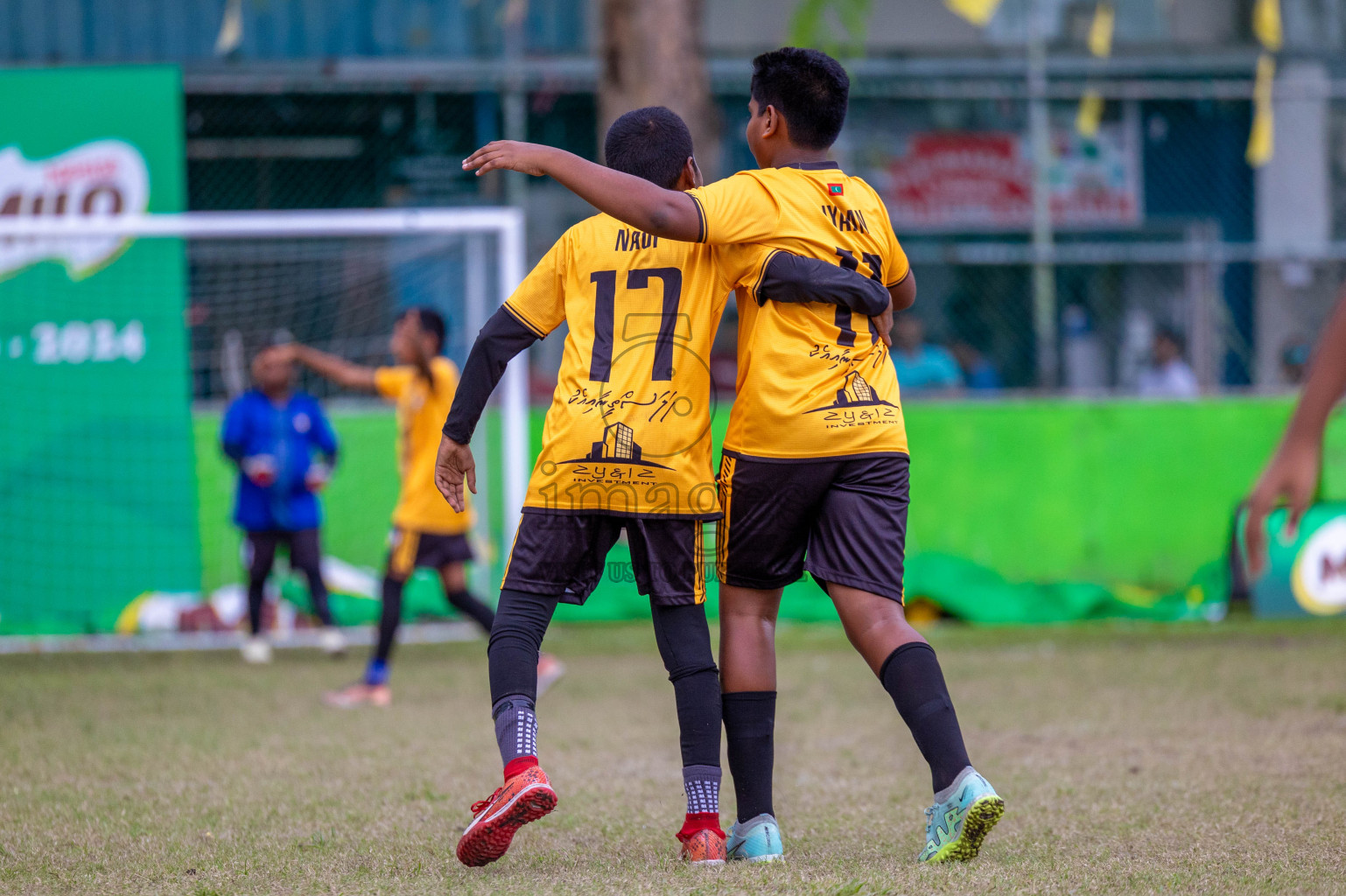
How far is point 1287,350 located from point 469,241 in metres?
6.99

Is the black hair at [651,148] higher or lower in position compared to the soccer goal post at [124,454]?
higher

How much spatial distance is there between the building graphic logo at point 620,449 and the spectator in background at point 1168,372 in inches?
352

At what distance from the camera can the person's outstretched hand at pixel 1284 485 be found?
1.78 meters

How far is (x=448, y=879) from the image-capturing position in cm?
311

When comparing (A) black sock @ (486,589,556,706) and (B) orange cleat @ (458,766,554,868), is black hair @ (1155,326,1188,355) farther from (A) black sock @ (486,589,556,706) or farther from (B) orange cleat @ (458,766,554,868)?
(B) orange cleat @ (458,766,554,868)

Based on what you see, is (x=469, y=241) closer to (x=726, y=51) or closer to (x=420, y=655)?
(x=420, y=655)

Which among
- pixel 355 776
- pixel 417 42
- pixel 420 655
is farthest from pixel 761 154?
pixel 417 42

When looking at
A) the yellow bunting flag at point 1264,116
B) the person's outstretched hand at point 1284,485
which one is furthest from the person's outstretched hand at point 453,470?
the yellow bunting flag at point 1264,116

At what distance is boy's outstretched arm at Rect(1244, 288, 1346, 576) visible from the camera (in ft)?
5.87

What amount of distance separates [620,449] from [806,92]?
93 centimetres

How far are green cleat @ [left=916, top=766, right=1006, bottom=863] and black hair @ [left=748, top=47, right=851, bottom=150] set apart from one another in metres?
1.48

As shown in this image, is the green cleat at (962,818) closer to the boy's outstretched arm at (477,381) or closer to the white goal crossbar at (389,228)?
the boy's outstretched arm at (477,381)

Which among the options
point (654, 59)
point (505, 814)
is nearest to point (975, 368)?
point (654, 59)

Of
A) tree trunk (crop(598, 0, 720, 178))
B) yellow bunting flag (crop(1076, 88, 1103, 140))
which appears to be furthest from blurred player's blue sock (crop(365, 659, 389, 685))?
yellow bunting flag (crop(1076, 88, 1103, 140))
